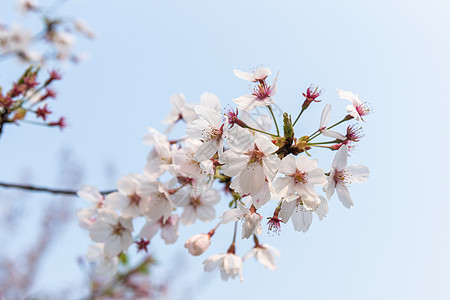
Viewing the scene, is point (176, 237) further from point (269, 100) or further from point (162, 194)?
point (269, 100)

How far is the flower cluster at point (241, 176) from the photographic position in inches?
53.2

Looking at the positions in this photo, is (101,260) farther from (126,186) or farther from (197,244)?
(197,244)

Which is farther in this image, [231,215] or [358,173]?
[231,215]

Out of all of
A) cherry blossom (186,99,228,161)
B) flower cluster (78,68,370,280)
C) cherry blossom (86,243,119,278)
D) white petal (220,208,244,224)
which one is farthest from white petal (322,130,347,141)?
cherry blossom (86,243,119,278)

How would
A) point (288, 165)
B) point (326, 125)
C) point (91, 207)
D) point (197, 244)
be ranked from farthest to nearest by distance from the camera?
1. point (91, 207)
2. point (197, 244)
3. point (326, 125)
4. point (288, 165)

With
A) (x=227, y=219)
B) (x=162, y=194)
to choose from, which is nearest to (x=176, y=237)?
(x=162, y=194)

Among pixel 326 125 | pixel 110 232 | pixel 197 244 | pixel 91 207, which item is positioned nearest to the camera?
pixel 326 125

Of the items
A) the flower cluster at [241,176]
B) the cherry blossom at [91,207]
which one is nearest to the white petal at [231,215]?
the flower cluster at [241,176]

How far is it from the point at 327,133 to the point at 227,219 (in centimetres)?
65

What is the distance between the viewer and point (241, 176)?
1371mm

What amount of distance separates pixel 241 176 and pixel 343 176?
468mm

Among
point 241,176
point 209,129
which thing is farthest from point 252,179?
point 209,129

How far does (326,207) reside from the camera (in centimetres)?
145

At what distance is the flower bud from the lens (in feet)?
6.17
